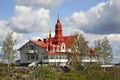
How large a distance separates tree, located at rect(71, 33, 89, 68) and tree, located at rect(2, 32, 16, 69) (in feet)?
53.2

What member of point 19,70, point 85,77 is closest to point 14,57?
point 19,70

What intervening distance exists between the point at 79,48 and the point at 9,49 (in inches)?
768

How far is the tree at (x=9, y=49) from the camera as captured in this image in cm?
8962

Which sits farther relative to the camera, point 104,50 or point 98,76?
point 104,50

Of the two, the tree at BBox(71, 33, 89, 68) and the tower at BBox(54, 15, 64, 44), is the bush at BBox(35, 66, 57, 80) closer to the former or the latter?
the tree at BBox(71, 33, 89, 68)

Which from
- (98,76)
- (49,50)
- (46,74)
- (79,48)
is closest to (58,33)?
(49,50)

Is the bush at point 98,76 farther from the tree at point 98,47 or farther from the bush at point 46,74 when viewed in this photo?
the tree at point 98,47

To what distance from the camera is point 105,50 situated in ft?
316

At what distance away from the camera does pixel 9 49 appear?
297 feet

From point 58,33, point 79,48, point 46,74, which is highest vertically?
point 58,33

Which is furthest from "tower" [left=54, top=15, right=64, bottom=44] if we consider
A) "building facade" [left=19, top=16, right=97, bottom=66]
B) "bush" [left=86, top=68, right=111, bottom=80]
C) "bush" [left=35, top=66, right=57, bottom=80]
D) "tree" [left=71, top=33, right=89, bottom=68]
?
"bush" [left=86, top=68, right=111, bottom=80]

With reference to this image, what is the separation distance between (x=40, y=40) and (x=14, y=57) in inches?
1111

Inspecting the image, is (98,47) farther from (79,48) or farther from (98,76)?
(98,76)

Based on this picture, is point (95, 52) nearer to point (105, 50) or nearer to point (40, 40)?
point (105, 50)
